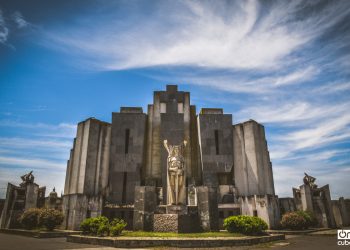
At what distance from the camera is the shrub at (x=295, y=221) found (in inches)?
790

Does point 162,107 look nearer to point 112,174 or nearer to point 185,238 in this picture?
point 112,174

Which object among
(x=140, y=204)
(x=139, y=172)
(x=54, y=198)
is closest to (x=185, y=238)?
(x=140, y=204)

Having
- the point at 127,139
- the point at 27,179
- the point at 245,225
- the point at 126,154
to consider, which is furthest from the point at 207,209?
the point at 27,179

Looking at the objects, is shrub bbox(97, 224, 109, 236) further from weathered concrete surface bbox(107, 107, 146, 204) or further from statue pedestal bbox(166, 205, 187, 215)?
weathered concrete surface bbox(107, 107, 146, 204)

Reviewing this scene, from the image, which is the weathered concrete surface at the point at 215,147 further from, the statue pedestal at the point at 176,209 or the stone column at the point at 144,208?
the statue pedestal at the point at 176,209

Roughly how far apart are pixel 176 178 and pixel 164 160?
10397mm

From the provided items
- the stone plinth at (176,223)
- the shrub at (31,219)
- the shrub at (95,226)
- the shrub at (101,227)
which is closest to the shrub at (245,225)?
the stone plinth at (176,223)

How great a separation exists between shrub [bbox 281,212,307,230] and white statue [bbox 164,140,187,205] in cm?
983

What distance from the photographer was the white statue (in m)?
15.9

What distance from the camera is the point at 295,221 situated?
66.3 ft

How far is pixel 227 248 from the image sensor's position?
444 inches

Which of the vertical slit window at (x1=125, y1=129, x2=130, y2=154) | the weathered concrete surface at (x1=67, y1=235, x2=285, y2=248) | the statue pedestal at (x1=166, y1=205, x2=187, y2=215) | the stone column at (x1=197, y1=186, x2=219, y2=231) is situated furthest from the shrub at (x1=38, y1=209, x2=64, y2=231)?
the stone column at (x1=197, y1=186, x2=219, y2=231)

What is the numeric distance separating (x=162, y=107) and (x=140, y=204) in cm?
1555

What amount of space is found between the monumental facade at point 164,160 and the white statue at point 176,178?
6929 millimetres
